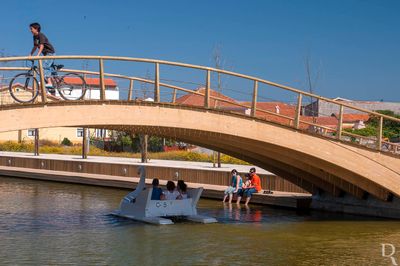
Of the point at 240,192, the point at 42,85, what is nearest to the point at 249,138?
the point at 42,85

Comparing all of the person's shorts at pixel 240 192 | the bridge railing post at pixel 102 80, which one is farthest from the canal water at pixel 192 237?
the bridge railing post at pixel 102 80

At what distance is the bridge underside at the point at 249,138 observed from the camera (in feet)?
61.7

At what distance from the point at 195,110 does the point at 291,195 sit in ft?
31.3

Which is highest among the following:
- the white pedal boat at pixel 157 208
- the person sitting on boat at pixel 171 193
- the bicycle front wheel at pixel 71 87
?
the bicycle front wheel at pixel 71 87

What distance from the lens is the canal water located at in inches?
710

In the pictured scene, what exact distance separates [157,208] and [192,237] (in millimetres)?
3431

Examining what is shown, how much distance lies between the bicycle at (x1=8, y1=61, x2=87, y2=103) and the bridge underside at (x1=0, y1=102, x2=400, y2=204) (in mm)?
647

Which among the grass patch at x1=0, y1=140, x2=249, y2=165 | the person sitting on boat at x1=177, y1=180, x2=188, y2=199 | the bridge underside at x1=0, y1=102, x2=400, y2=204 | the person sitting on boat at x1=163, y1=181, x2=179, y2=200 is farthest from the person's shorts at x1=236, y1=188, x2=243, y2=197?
the grass patch at x1=0, y1=140, x2=249, y2=165

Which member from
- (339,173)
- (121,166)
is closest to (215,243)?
(339,173)

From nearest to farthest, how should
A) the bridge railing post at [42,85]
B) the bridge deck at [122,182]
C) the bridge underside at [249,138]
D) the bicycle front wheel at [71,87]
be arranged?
the bridge railing post at [42,85] → the bridge underside at [249,138] → the bicycle front wheel at [71,87] → the bridge deck at [122,182]

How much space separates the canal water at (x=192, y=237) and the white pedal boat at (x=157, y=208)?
437mm

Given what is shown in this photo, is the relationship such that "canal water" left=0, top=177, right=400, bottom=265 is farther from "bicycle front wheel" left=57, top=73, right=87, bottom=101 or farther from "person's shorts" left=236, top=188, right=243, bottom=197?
"bicycle front wheel" left=57, top=73, right=87, bottom=101

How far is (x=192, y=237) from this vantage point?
21094 mm

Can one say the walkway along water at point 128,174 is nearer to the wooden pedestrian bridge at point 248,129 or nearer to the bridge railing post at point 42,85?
the wooden pedestrian bridge at point 248,129
